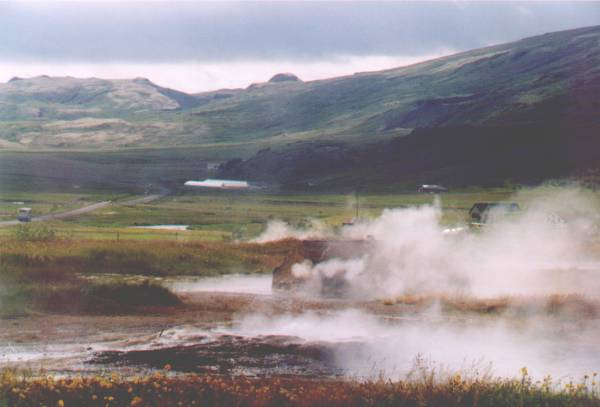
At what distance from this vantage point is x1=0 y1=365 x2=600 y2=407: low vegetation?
1902cm

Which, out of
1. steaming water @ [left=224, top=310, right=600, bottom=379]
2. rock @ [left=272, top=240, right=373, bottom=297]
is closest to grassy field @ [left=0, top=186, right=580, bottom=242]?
rock @ [left=272, top=240, right=373, bottom=297]

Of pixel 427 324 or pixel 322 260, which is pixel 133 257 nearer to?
pixel 322 260

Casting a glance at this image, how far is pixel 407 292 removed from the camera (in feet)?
135

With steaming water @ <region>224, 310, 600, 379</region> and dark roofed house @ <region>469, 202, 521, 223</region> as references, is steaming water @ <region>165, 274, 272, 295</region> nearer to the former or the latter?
steaming water @ <region>224, 310, 600, 379</region>

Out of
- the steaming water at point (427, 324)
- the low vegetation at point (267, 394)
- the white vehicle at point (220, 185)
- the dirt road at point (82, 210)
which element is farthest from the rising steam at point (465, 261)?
the white vehicle at point (220, 185)

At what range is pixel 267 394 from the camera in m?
19.6

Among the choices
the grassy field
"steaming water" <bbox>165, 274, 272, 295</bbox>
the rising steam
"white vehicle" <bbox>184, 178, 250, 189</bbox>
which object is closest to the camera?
the rising steam

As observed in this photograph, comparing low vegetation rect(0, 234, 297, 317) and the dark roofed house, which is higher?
low vegetation rect(0, 234, 297, 317)

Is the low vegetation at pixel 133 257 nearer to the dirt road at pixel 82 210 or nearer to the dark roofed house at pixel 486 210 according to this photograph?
the dark roofed house at pixel 486 210

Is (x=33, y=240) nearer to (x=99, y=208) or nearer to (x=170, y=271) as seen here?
(x=170, y=271)

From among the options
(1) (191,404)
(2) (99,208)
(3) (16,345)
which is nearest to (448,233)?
(3) (16,345)

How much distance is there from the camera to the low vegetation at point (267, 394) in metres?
19.0

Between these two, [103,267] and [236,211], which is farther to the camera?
[236,211]

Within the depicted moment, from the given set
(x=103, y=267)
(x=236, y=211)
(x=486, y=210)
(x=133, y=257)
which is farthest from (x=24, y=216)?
(x=486, y=210)
